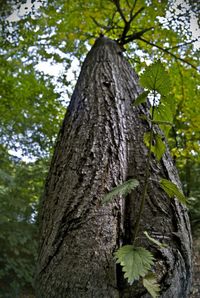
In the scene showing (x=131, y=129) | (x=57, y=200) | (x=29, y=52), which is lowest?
(x=57, y=200)

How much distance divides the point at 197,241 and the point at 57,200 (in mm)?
3850

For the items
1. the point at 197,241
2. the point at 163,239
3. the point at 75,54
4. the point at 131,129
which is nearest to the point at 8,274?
the point at 197,241

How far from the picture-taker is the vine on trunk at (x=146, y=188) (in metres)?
1.00

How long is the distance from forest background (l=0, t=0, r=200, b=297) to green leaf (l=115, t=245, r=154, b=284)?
2.74m

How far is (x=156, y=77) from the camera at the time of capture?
1.18 metres

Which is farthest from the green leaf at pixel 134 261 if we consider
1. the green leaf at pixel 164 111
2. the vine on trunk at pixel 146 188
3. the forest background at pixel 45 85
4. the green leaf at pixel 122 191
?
the forest background at pixel 45 85

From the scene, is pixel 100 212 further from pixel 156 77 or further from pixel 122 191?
pixel 156 77

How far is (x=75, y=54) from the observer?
5621 millimetres

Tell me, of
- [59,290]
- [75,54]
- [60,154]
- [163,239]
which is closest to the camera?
[59,290]

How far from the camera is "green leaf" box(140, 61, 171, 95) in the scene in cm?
117

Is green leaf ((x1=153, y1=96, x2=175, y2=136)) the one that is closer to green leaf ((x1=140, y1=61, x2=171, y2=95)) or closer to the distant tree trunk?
green leaf ((x1=140, y1=61, x2=171, y2=95))

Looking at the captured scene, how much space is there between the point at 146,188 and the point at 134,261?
0.96 feet

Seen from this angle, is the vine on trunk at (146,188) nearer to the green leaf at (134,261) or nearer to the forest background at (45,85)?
the green leaf at (134,261)

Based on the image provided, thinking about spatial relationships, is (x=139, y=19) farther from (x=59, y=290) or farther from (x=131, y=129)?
(x=59, y=290)
